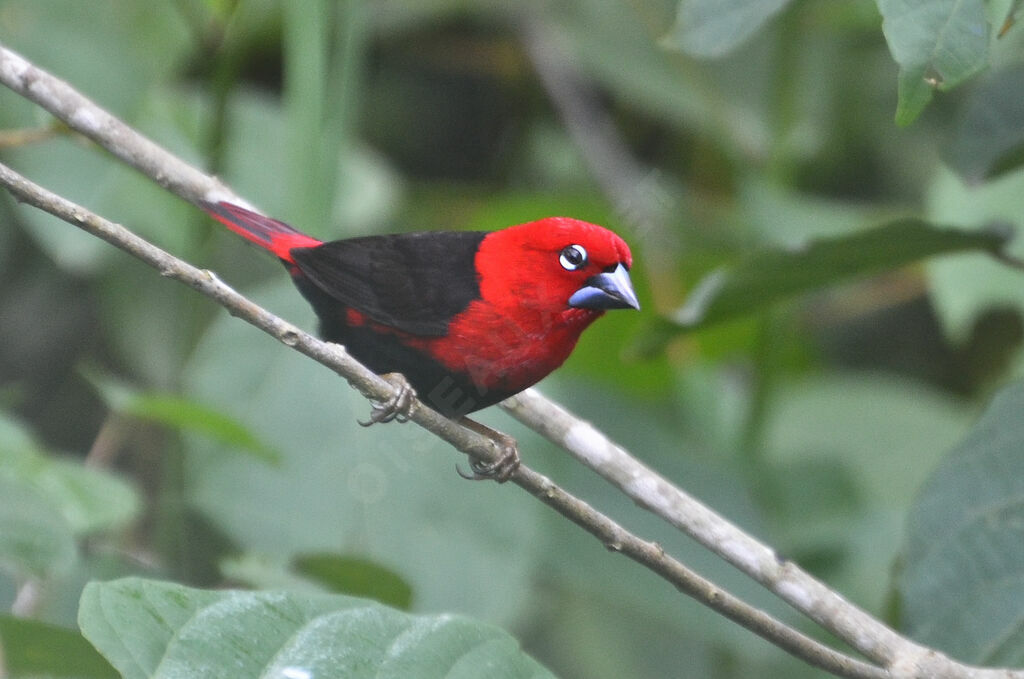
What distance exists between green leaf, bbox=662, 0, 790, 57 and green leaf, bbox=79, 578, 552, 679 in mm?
889

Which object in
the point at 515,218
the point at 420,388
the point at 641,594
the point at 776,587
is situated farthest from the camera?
the point at 515,218

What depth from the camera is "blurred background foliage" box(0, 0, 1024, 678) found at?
2.16 metres

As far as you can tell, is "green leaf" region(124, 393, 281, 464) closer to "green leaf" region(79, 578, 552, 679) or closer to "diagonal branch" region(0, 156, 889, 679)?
"diagonal branch" region(0, 156, 889, 679)

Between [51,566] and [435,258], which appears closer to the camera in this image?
[51,566]

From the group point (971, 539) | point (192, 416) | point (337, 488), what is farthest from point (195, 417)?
point (971, 539)

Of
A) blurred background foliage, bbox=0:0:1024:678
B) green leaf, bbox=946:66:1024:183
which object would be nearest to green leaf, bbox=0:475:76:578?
blurred background foliage, bbox=0:0:1024:678

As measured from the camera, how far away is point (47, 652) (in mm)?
1553

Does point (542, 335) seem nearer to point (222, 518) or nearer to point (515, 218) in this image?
point (222, 518)

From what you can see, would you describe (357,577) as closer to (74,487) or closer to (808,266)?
(74,487)

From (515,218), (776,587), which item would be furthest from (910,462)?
(776,587)

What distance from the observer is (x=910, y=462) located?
4047mm

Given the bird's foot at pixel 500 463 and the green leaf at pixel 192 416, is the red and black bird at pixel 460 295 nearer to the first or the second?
the bird's foot at pixel 500 463

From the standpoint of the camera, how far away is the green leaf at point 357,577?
6.93 feet

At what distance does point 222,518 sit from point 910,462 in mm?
2450
